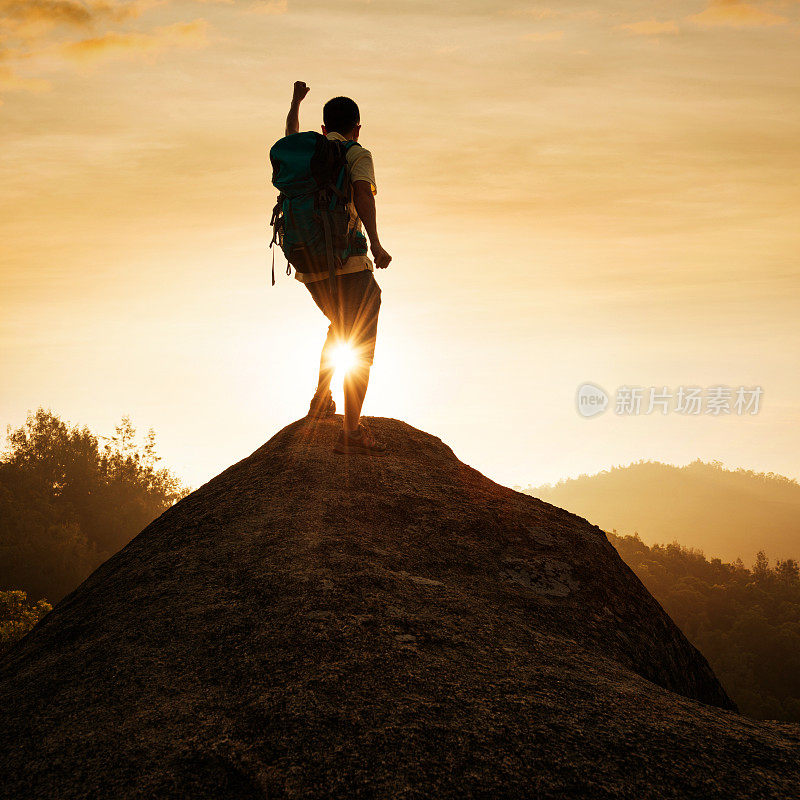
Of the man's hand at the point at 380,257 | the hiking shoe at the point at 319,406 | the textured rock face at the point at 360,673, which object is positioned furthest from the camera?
the hiking shoe at the point at 319,406

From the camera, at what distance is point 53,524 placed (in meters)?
49.8

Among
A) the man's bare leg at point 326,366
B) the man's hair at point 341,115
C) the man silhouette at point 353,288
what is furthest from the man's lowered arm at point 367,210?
the man's bare leg at point 326,366

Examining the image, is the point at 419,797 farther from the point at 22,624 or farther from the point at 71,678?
the point at 22,624

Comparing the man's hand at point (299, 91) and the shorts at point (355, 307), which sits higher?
the man's hand at point (299, 91)

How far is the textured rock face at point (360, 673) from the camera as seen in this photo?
2805 mm

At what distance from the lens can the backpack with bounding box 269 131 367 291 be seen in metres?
5.79

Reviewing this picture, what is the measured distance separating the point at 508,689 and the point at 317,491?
284 centimetres

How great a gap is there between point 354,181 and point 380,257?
2.53ft

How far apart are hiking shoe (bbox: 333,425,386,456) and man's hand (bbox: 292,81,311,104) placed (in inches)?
136

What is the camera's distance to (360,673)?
11.1ft

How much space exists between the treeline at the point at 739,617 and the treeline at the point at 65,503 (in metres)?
44.7

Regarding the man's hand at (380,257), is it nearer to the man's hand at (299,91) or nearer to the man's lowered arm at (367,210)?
the man's lowered arm at (367,210)

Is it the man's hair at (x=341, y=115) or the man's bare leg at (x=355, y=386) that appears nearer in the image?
the man's hair at (x=341, y=115)

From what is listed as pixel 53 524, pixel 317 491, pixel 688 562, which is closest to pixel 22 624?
pixel 53 524
